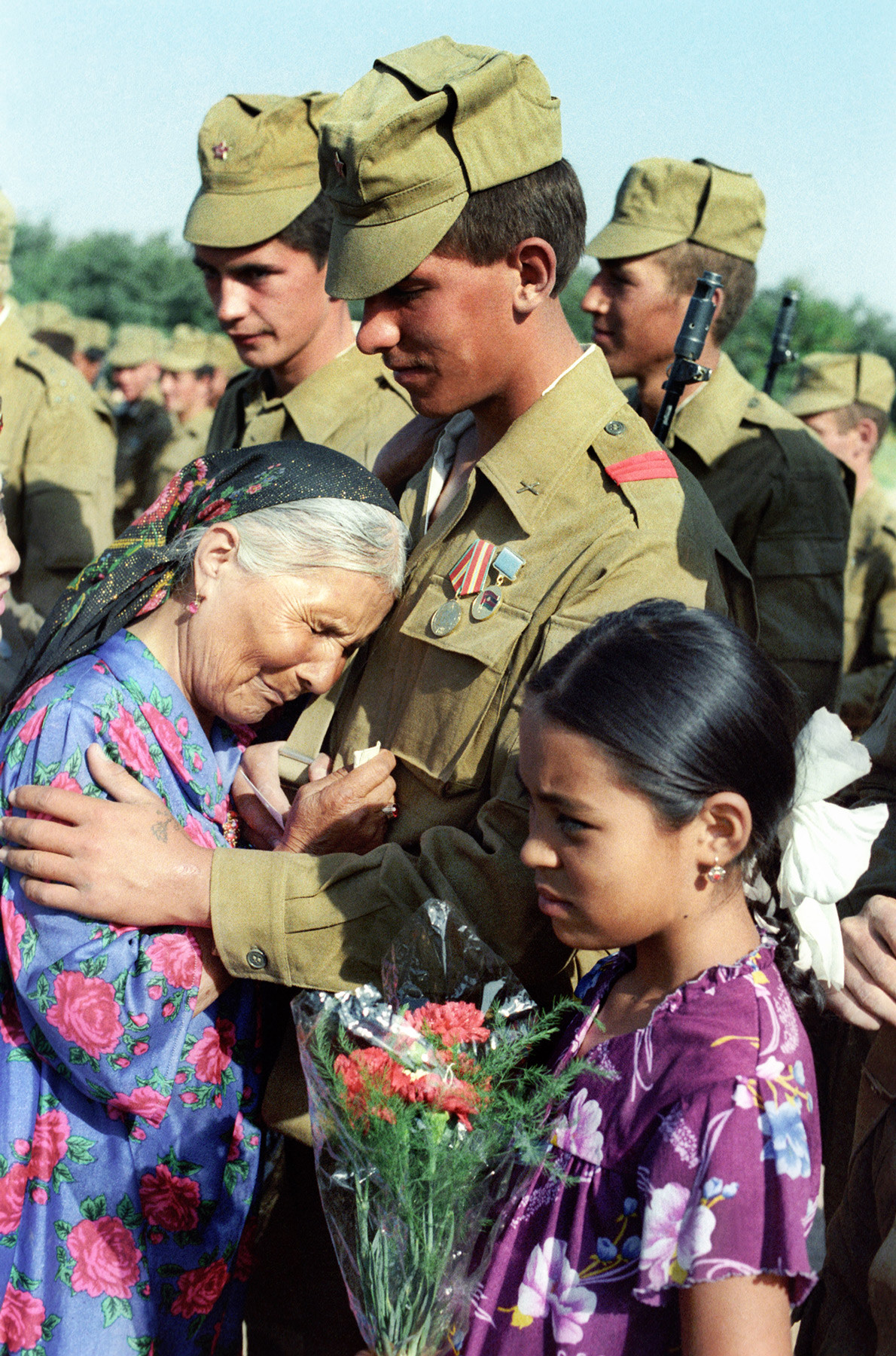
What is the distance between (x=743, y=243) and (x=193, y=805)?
415cm

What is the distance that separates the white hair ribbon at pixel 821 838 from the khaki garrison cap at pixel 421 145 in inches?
51.1

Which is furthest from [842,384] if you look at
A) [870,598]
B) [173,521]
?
[173,521]

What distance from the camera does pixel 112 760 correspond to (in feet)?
8.20

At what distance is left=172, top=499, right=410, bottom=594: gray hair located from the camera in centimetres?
265

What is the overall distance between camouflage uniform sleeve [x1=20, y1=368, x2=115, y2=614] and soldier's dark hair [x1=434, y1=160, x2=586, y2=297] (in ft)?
13.1

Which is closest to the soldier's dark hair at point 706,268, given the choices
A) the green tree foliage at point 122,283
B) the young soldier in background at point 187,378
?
the young soldier in background at point 187,378

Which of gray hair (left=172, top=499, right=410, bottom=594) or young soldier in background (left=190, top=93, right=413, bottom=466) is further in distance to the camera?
young soldier in background (left=190, top=93, right=413, bottom=466)

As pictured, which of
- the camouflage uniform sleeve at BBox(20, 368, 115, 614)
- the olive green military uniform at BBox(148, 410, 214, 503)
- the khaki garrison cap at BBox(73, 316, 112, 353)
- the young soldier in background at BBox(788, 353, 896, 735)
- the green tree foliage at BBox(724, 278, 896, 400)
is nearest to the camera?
the camouflage uniform sleeve at BBox(20, 368, 115, 614)

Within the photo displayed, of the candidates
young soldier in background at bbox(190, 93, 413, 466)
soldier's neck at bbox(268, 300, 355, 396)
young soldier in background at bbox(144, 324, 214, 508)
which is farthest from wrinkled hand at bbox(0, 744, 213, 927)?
young soldier in background at bbox(144, 324, 214, 508)

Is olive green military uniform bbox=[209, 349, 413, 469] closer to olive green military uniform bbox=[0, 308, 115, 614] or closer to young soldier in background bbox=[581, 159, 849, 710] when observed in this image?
young soldier in background bbox=[581, 159, 849, 710]

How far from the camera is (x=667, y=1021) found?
1.92 metres

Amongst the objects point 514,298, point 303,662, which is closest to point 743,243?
Answer: point 514,298

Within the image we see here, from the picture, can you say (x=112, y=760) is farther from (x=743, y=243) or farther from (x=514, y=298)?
(x=743, y=243)

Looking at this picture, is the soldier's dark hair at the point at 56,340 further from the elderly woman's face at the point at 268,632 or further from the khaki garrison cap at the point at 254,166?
the elderly woman's face at the point at 268,632
